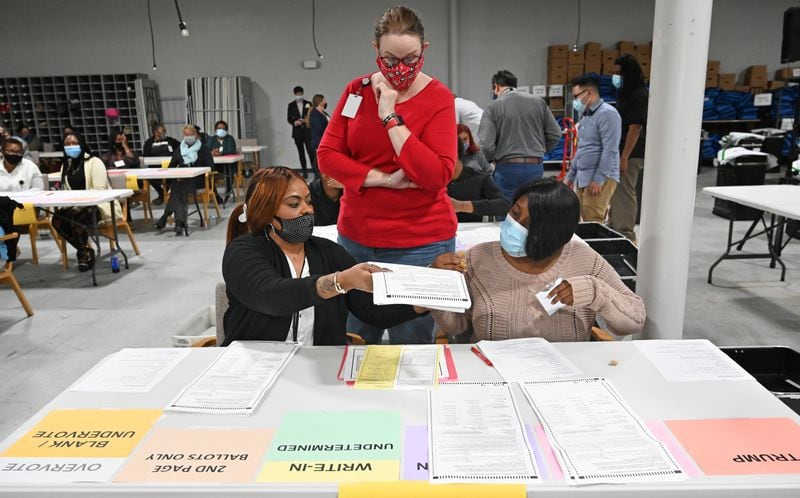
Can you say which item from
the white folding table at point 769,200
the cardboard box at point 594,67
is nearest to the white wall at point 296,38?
the cardboard box at point 594,67

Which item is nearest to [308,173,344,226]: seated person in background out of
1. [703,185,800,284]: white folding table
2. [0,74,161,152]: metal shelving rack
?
[703,185,800,284]: white folding table

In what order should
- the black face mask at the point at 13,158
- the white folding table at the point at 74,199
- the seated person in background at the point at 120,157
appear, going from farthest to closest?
the seated person in background at the point at 120,157
the black face mask at the point at 13,158
the white folding table at the point at 74,199

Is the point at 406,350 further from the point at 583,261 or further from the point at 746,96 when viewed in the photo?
the point at 746,96

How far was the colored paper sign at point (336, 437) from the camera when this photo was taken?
1130 mm

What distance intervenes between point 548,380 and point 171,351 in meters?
1.09

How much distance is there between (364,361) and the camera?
158 centimetres

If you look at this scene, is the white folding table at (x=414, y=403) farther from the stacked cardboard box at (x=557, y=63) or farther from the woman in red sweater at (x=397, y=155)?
the stacked cardboard box at (x=557, y=63)

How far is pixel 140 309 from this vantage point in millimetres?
4352

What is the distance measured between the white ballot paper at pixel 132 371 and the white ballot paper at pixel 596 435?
3.21ft

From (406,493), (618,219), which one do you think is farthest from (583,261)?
(618,219)

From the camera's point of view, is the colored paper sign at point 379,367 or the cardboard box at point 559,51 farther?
the cardboard box at point 559,51

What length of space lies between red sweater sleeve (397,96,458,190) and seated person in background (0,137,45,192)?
17.3ft

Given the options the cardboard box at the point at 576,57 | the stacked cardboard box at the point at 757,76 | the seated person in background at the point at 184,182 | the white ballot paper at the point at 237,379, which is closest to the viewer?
the white ballot paper at the point at 237,379

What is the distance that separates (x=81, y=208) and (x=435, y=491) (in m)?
5.40
